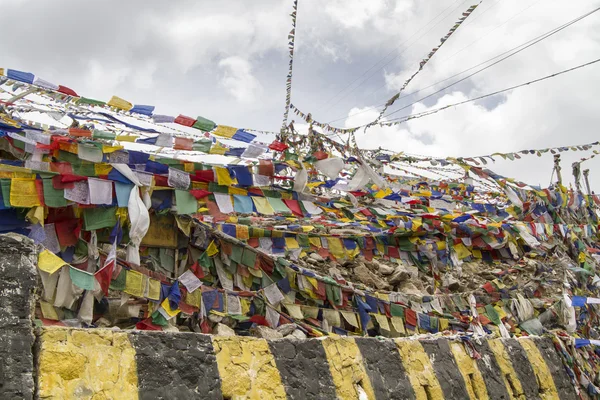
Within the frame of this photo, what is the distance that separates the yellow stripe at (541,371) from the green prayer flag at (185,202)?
4.27 metres

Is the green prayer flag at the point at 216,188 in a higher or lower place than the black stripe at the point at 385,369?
higher

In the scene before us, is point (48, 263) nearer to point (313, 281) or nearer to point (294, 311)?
point (294, 311)

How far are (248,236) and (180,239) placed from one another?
3.12 feet

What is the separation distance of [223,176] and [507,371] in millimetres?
4037

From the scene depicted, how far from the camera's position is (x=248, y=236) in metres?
7.23

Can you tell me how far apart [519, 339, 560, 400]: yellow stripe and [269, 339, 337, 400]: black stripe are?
3.36 metres

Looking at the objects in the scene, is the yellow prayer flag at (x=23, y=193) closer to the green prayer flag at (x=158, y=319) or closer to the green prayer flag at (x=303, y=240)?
the green prayer flag at (x=158, y=319)

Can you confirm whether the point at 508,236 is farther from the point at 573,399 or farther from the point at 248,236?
the point at 248,236

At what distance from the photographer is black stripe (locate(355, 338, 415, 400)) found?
4355 millimetres

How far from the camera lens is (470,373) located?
17.6ft

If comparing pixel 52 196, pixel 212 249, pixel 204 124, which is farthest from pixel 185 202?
pixel 52 196

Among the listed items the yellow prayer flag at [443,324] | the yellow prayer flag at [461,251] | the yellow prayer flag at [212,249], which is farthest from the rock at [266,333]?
the yellow prayer flag at [461,251]

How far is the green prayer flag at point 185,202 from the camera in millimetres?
6207

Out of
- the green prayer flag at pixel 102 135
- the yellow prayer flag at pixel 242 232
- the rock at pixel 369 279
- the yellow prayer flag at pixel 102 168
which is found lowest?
the rock at pixel 369 279
